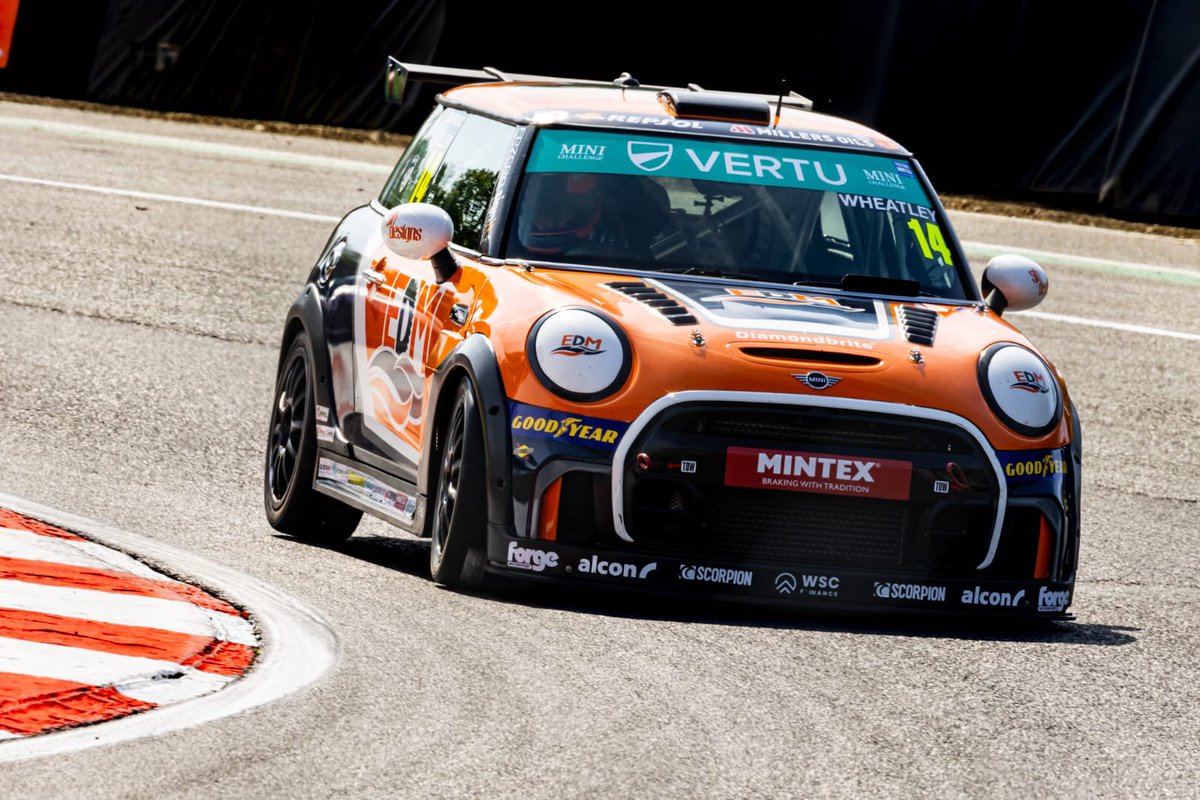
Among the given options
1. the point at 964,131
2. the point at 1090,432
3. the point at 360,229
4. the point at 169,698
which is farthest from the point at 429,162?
the point at 964,131

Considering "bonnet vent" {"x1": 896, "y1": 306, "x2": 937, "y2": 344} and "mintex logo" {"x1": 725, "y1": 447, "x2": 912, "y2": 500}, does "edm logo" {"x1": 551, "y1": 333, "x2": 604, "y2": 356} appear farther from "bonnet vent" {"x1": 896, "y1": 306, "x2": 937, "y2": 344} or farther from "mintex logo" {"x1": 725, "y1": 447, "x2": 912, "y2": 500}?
"bonnet vent" {"x1": 896, "y1": 306, "x2": 937, "y2": 344}

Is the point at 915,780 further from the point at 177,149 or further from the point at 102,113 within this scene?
the point at 102,113

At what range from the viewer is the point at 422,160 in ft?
26.9

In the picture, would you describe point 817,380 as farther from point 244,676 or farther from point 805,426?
point 244,676

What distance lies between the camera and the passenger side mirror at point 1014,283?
742cm

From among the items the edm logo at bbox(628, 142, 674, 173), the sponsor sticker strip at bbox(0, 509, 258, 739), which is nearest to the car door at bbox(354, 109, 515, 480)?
the edm logo at bbox(628, 142, 674, 173)

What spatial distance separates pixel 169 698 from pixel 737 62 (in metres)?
17.5

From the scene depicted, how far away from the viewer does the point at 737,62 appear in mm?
21859

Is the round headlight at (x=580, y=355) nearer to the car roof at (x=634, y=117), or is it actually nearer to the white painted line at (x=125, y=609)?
the white painted line at (x=125, y=609)

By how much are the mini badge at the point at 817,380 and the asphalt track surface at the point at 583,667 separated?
0.70m

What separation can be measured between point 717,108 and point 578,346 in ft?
5.57

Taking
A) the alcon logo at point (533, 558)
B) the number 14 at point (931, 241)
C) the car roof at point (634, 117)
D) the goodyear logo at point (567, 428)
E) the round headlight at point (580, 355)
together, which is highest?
the car roof at point (634, 117)

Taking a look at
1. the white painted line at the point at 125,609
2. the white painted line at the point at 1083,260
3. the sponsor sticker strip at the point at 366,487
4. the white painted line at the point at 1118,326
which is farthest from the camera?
the white painted line at the point at 1083,260

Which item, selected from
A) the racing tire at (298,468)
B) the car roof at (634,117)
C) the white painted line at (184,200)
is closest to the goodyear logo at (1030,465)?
the car roof at (634,117)
